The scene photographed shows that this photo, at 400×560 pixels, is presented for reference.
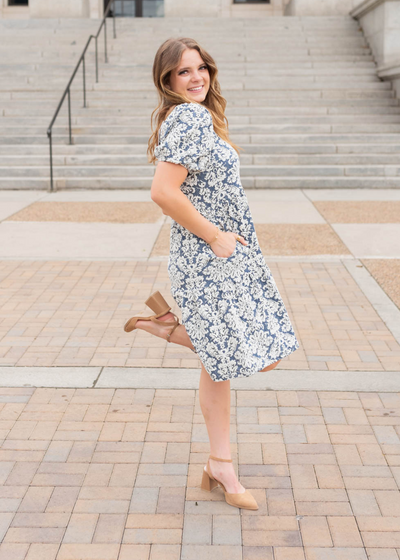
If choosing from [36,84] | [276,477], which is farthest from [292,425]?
[36,84]

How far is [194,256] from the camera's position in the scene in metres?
2.64

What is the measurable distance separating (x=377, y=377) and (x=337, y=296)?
169cm

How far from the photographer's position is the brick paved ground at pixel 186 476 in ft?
8.56

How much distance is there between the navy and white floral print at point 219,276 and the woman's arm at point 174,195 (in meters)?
0.06

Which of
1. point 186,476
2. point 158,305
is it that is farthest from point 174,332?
point 186,476

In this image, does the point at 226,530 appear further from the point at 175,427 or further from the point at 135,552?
the point at 175,427

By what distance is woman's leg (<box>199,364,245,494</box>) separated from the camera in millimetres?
2822

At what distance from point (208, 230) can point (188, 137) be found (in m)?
0.35

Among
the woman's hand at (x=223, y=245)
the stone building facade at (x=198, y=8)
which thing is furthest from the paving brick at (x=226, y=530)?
the stone building facade at (x=198, y=8)

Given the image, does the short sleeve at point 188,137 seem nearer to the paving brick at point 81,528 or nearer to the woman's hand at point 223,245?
the woman's hand at point 223,245

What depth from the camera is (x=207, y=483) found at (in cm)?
295

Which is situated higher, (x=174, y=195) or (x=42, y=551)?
(x=174, y=195)

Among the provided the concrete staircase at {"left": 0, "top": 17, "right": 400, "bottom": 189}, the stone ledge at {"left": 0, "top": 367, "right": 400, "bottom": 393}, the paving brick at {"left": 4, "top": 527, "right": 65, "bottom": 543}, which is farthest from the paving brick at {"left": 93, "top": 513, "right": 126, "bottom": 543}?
the concrete staircase at {"left": 0, "top": 17, "right": 400, "bottom": 189}

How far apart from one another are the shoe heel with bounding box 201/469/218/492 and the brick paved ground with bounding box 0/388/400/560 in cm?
4
